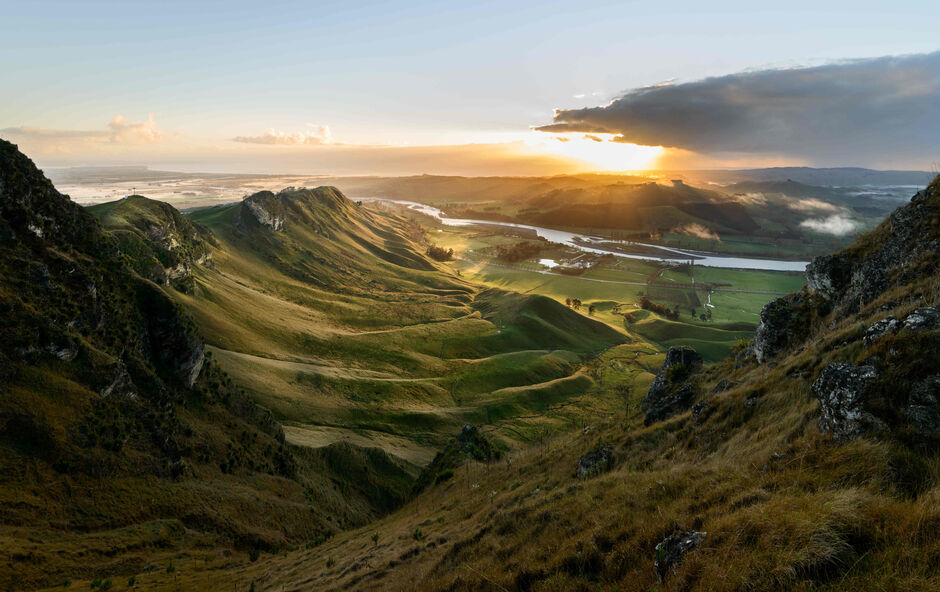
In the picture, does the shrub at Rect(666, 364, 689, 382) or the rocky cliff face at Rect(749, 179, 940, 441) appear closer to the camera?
the rocky cliff face at Rect(749, 179, 940, 441)

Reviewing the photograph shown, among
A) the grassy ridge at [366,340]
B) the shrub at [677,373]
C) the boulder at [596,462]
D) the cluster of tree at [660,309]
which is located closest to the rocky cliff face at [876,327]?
the shrub at [677,373]

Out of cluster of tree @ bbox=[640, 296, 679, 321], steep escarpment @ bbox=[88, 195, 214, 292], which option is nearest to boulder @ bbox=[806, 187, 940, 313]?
steep escarpment @ bbox=[88, 195, 214, 292]

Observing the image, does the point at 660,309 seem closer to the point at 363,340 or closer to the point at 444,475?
the point at 363,340

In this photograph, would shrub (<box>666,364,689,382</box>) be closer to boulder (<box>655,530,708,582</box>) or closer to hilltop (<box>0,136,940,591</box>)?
hilltop (<box>0,136,940,591</box>)

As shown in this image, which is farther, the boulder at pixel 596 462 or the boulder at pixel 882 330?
the boulder at pixel 596 462

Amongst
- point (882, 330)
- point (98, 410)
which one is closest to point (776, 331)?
point (882, 330)

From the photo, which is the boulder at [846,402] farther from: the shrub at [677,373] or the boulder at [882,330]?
the shrub at [677,373]
